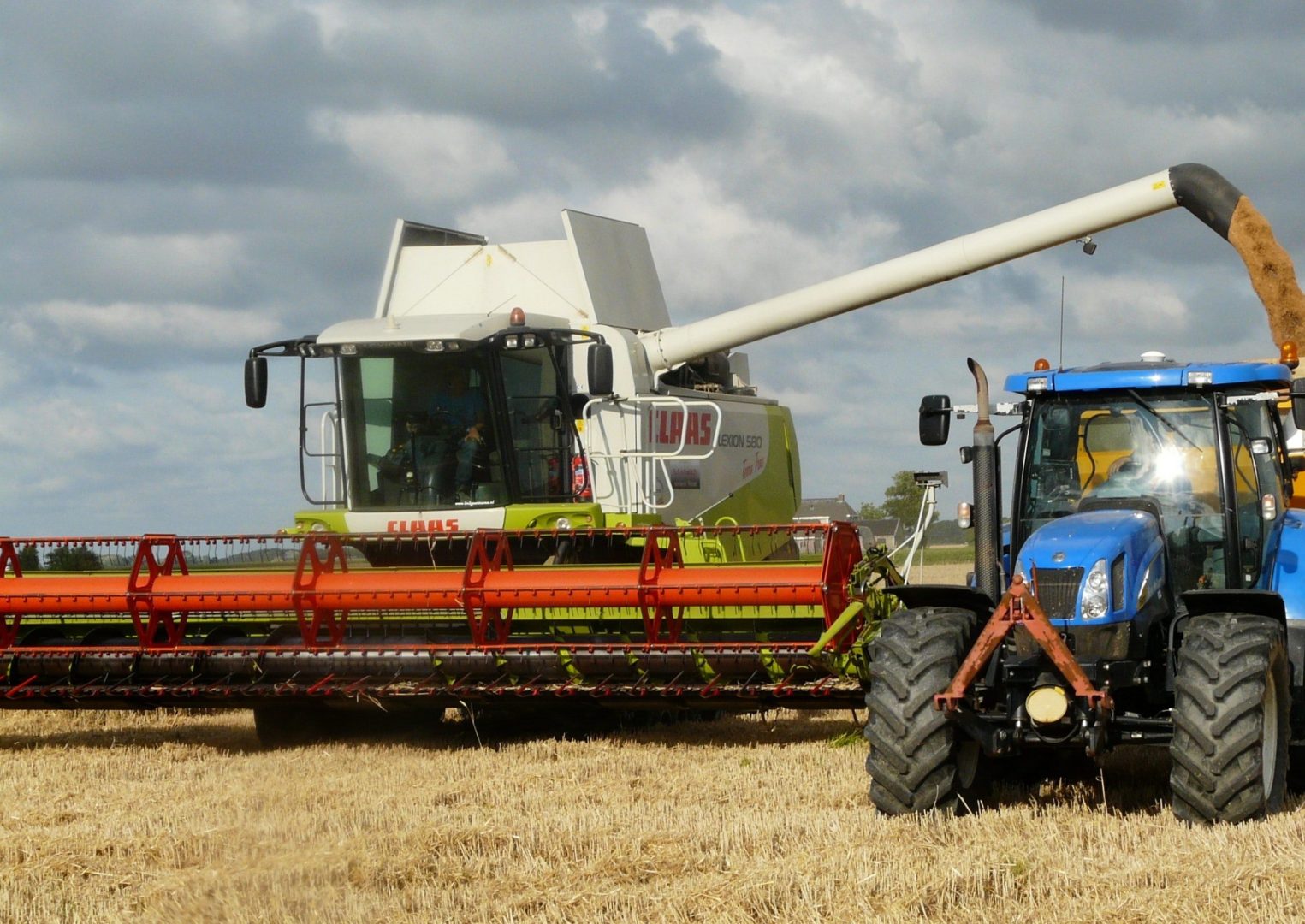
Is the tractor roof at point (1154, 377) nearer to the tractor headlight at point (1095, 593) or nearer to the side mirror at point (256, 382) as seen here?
the tractor headlight at point (1095, 593)

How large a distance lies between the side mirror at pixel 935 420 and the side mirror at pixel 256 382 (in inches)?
179

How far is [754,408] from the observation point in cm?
1143

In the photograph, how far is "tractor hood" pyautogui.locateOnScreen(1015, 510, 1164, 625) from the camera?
17.5 feet

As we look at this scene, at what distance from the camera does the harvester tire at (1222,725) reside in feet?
16.2

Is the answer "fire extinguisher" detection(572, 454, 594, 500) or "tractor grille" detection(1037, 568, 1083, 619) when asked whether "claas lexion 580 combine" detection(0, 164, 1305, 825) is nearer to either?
"fire extinguisher" detection(572, 454, 594, 500)

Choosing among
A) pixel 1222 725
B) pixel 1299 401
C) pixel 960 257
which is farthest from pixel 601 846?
pixel 960 257

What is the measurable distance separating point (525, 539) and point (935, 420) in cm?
349

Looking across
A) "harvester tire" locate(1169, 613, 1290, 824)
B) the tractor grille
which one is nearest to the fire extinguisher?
the tractor grille

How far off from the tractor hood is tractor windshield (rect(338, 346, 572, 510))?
13.9ft

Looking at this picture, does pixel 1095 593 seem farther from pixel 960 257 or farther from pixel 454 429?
pixel 960 257

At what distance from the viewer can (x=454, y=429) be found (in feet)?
30.2

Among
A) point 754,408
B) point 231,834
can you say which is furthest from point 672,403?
point 231,834

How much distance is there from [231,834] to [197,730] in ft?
11.9

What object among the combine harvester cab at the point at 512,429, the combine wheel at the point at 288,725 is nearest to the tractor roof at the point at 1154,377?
the combine harvester cab at the point at 512,429
